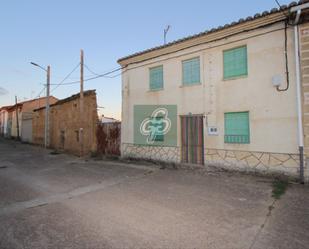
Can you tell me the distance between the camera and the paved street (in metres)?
3.59

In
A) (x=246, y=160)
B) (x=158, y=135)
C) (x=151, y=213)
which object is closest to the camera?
(x=151, y=213)

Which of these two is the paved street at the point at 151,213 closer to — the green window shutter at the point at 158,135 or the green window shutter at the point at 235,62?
the green window shutter at the point at 158,135

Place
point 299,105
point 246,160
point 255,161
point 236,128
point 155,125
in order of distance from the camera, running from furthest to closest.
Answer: point 155,125 < point 236,128 < point 246,160 < point 255,161 < point 299,105

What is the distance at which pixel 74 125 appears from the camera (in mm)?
16203

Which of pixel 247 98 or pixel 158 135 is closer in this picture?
pixel 247 98

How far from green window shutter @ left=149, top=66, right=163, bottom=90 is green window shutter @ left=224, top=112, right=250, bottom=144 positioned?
394 cm

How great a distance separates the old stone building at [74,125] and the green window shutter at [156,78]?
202 inches

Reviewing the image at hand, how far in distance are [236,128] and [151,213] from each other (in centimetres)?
555

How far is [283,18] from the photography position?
7.62 m

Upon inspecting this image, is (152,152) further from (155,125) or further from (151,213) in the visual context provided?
(151,213)

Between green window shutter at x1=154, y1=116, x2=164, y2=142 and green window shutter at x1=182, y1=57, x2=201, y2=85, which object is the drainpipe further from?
green window shutter at x1=154, y1=116, x2=164, y2=142

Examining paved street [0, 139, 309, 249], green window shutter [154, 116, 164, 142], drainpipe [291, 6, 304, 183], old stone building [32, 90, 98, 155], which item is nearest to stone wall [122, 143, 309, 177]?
drainpipe [291, 6, 304, 183]

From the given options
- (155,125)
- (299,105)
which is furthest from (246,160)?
(155,125)

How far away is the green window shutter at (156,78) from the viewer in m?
11.3
